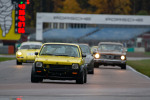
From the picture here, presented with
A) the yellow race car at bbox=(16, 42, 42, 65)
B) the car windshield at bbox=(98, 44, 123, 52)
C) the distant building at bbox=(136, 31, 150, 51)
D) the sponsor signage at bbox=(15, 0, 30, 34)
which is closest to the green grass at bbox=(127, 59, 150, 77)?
the car windshield at bbox=(98, 44, 123, 52)

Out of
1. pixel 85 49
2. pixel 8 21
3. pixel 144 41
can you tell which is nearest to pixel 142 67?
pixel 85 49

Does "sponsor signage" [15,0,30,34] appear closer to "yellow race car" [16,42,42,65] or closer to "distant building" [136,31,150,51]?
"yellow race car" [16,42,42,65]

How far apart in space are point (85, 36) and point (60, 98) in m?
86.9

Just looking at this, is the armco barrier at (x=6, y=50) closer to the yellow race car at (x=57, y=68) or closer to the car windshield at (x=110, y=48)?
the car windshield at (x=110, y=48)

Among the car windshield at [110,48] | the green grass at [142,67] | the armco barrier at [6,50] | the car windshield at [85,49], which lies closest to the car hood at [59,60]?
the green grass at [142,67]

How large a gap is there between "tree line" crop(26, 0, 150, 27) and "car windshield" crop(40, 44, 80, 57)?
93.0 m

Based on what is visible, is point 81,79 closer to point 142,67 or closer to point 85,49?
point 85,49

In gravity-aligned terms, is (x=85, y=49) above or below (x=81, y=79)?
above

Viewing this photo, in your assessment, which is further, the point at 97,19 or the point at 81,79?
the point at 97,19

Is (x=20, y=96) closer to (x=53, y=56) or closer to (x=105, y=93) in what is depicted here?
(x=105, y=93)

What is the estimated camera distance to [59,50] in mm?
18484

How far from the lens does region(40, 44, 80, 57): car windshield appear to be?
18302 mm

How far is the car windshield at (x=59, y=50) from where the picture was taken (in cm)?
1830

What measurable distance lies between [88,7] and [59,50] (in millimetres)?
106031
